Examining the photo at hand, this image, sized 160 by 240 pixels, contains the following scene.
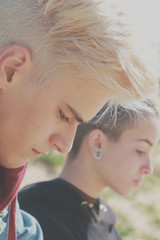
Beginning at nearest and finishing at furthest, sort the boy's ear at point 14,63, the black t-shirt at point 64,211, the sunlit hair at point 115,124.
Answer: the boy's ear at point 14,63, the black t-shirt at point 64,211, the sunlit hair at point 115,124

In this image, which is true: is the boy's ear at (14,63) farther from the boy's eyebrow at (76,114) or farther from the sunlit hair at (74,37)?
the boy's eyebrow at (76,114)

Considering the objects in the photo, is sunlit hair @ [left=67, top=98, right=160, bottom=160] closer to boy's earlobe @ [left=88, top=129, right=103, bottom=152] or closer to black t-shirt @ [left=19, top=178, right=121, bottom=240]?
boy's earlobe @ [left=88, top=129, right=103, bottom=152]

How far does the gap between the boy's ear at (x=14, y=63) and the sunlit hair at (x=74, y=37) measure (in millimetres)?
30

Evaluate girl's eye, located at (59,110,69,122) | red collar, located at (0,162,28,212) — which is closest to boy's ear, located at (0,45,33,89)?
girl's eye, located at (59,110,69,122)

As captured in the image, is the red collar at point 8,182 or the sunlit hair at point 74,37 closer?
the sunlit hair at point 74,37

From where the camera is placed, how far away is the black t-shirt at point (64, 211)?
227 cm

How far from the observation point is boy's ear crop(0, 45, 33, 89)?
141 centimetres

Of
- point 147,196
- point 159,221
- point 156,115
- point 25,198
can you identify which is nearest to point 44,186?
point 25,198

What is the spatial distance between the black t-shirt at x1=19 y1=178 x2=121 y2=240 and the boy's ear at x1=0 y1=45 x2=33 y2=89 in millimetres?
1022

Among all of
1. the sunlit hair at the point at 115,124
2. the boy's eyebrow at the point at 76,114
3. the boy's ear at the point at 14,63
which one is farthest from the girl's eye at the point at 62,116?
the sunlit hair at the point at 115,124

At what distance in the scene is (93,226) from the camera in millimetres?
2459

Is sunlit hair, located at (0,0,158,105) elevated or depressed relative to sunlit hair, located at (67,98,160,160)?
elevated

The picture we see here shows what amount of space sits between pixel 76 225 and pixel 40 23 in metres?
1.29

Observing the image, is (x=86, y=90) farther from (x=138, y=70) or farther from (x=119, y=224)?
(x=119, y=224)
